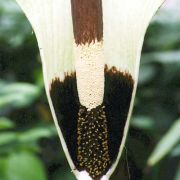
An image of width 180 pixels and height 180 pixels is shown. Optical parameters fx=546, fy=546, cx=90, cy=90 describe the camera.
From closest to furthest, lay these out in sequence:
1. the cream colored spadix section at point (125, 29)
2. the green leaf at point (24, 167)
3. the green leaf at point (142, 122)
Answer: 1. the cream colored spadix section at point (125, 29)
2. the green leaf at point (24, 167)
3. the green leaf at point (142, 122)

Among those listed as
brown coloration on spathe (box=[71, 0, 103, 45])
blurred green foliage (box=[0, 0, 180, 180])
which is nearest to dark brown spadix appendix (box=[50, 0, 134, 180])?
brown coloration on spathe (box=[71, 0, 103, 45])

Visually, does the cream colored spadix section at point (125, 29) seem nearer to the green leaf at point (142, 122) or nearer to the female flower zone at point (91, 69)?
the female flower zone at point (91, 69)

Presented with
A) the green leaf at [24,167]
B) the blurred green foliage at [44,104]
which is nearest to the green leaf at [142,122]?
the blurred green foliage at [44,104]

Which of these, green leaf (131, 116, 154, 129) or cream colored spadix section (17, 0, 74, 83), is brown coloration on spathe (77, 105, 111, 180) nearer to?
cream colored spadix section (17, 0, 74, 83)

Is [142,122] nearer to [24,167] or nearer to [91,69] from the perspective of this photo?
[24,167]

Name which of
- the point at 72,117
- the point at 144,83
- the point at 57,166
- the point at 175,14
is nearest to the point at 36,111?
Result: the point at 57,166

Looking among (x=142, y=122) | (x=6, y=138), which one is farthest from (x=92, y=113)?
(x=142, y=122)
